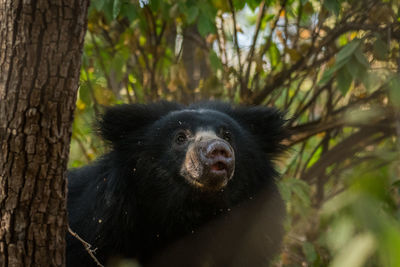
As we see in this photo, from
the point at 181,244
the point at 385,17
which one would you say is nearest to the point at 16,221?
the point at 181,244

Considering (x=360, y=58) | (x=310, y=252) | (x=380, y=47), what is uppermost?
(x=380, y=47)

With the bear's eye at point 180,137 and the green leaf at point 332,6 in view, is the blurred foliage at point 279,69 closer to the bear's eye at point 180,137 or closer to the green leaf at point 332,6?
the green leaf at point 332,6

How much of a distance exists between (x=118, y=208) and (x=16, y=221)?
1.20 metres

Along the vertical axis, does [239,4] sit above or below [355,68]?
above

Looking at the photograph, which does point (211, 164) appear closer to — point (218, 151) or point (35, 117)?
point (218, 151)

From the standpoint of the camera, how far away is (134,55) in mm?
5004

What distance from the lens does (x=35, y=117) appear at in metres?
1.85

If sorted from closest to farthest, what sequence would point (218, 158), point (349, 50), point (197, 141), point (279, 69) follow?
point (218, 158), point (197, 141), point (349, 50), point (279, 69)

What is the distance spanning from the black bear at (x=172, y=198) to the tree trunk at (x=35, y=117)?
1018mm

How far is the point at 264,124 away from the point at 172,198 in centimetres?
98

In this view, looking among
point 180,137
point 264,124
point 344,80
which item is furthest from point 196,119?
point 344,80

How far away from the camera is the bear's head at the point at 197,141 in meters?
2.72

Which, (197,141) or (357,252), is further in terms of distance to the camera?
(197,141)

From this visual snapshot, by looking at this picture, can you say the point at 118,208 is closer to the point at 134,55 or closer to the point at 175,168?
the point at 175,168
